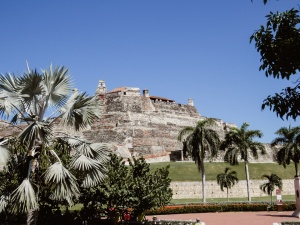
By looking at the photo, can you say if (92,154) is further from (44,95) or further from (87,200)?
(87,200)

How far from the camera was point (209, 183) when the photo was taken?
41688 mm

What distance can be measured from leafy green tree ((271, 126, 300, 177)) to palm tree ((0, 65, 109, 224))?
910 inches

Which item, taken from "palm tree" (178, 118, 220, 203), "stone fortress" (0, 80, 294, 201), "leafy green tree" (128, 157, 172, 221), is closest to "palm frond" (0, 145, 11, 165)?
"leafy green tree" (128, 157, 172, 221)

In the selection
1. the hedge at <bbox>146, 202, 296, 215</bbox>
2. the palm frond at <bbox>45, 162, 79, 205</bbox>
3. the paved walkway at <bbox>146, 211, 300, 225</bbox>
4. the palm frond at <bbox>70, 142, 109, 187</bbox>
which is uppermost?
the palm frond at <bbox>70, 142, 109, 187</bbox>

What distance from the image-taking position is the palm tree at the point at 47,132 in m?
11.3

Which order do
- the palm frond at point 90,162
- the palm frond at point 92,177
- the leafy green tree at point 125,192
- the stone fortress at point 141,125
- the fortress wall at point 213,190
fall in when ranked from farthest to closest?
the stone fortress at point 141,125, the fortress wall at point 213,190, the leafy green tree at point 125,192, the palm frond at point 92,177, the palm frond at point 90,162

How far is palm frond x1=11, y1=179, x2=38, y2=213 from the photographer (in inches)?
422

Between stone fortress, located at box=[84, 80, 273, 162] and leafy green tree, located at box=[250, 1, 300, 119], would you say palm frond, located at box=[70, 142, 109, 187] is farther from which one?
stone fortress, located at box=[84, 80, 273, 162]

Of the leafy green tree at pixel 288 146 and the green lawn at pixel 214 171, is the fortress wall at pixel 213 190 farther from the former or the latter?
the leafy green tree at pixel 288 146

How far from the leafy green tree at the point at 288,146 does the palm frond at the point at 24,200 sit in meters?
25.3

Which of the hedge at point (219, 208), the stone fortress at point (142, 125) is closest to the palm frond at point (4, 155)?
the hedge at point (219, 208)

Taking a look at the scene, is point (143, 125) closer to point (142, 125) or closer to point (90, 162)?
point (142, 125)

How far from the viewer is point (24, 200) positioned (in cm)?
1073

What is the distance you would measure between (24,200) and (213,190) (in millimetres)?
33336
